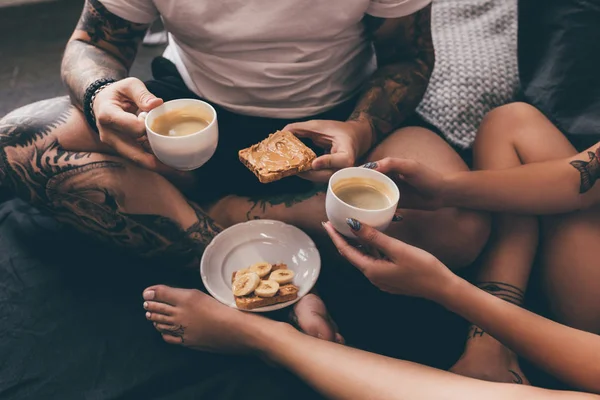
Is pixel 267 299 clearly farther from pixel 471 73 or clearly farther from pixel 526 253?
pixel 471 73

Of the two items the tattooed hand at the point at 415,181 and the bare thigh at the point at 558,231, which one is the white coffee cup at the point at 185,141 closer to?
the tattooed hand at the point at 415,181

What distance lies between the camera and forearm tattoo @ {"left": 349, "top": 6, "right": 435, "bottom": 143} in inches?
51.1

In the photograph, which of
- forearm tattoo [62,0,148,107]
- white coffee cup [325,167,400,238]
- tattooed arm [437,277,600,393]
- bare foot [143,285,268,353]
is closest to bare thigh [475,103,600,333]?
tattooed arm [437,277,600,393]

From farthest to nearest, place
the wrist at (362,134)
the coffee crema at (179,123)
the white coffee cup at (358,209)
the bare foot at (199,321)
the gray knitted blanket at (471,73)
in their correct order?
the gray knitted blanket at (471,73), the wrist at (362,134), the bare foot at (199,321), the coffee crema at (179,123), the white coffee cup at (358,209)

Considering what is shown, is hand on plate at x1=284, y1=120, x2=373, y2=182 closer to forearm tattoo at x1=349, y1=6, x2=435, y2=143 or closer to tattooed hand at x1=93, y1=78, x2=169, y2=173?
forearm tattoo at x1=349, y1=6, x2=435, y2=143

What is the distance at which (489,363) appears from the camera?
1086 mm

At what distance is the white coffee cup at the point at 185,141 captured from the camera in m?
0.94

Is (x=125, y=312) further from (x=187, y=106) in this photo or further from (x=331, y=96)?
(x=331, y=96)

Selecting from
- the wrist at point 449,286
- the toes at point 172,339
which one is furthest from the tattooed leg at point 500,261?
the toes at point 172,339

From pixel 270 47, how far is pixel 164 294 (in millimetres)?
665

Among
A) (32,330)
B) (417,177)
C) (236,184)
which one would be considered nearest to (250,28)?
(236,184)

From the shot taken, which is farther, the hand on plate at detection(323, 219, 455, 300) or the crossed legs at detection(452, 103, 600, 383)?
the crossed legs at detection(452, 103, 600, 383)

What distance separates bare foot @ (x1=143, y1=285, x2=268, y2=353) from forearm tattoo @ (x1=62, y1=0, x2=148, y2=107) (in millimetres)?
545

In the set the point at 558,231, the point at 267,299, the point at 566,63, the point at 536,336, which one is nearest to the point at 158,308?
the point at 267,299
